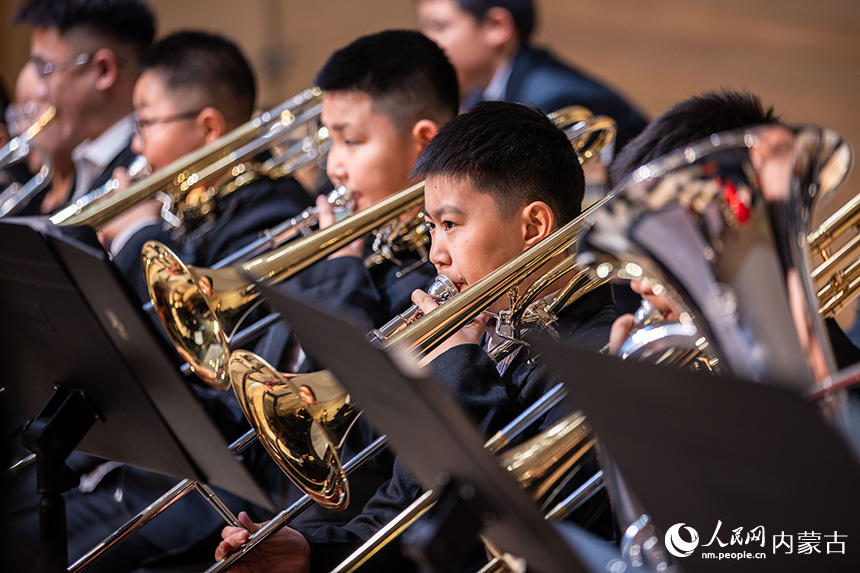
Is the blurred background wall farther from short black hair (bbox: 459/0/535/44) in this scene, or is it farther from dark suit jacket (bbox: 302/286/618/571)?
dark suit jacket (bbox: 302/286/618/571)

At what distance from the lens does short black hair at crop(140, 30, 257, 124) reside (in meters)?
2.42

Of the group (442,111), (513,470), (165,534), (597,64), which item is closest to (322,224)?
(442,111)

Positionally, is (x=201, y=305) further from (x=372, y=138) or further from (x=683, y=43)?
(x=683, y=43)

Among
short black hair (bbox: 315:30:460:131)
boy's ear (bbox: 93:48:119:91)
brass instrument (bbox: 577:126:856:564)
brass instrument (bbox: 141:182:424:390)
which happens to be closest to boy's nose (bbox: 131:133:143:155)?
boy's ear (bbox: 93:48:119:91)

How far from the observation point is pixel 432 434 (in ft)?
2.63

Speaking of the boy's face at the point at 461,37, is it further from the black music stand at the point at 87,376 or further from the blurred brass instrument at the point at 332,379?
the black music stand at the point at 87,376

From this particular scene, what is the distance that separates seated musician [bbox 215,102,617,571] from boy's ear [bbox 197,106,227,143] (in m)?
1.10

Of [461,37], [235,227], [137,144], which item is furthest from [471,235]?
[461,37]

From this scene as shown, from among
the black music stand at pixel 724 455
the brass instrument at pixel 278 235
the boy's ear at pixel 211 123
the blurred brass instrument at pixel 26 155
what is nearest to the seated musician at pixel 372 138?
the brass instrument at pixel 278 235

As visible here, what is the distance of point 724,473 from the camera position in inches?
28.4

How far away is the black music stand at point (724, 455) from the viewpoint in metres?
0.66

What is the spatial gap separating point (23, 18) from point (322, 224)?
5.14ft

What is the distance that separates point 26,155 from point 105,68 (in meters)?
0.38

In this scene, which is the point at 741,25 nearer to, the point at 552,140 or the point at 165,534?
A: the point at 552,140
